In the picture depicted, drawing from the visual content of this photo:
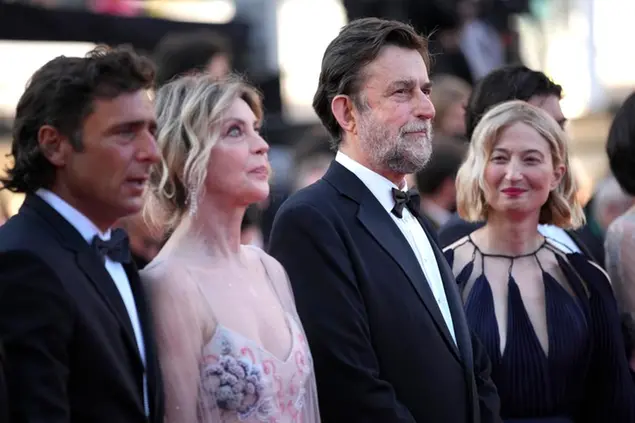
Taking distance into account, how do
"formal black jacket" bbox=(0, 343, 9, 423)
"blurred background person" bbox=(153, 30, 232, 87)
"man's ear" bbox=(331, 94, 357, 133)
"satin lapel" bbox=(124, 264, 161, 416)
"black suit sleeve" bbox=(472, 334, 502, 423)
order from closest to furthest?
1. "formal black jacket" bbox=(0, 343, 9, 423)
2. "satin lapel" bbox=(124, 264, 161, 416)
3. "black suit sleeve" bbox=(472, 334, 502, 423)
4. "man's ear" bbox=(331, 94, 357, 133)
5. "blurred background person" bbox=(153, 30, 232, 87)

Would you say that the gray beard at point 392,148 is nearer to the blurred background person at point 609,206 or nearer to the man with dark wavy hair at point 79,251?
the man with dark wavy hair at point 79,251

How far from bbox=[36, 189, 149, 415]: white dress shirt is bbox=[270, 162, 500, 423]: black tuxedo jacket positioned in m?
0.74

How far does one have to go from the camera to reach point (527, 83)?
5.45m

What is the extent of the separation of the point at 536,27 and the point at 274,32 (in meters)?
3.41

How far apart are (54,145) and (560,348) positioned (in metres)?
2.18

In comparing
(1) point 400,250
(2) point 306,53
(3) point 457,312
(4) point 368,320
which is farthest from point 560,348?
(2) point 306,53

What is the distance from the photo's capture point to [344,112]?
437cm

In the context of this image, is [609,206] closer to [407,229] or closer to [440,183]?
[440,183]

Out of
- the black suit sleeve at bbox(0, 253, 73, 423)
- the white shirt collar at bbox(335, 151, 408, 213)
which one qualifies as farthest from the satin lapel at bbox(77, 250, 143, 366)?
the white shirt collar at bbox(335, 151, 408, 213)

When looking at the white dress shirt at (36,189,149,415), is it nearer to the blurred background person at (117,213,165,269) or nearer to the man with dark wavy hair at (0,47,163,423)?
the man with dark wavy hair at (0,47,163,423)

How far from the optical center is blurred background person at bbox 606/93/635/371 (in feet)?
16.8

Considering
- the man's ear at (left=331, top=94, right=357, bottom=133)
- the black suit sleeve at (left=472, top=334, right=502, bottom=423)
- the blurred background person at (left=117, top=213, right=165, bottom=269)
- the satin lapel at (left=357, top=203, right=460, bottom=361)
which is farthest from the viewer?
the blurred background person at (left=117, top=213, right=165, bottom=269)

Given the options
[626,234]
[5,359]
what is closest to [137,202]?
[5,359]

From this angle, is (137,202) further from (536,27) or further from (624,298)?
(536,27)
